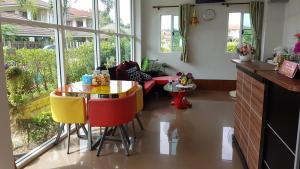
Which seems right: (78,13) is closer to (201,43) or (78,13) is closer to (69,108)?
(69,108)

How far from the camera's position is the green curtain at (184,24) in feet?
22.8

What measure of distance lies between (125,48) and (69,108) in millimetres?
4105

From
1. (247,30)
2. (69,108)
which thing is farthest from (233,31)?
(69,108)

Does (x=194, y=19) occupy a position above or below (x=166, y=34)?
above

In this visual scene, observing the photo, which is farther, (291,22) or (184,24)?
(184,24)

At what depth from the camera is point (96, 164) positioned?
282 cm

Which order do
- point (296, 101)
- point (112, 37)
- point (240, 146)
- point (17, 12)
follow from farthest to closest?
point (112, 37)
point (240, 146)
point (17, 12)
point (296, 101)

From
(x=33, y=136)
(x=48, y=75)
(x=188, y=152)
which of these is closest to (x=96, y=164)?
(x=33, y=136)

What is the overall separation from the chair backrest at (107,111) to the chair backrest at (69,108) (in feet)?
0.33

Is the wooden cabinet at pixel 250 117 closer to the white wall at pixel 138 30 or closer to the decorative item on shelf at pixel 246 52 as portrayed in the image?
the decorative item on shelf at pixel 246 52

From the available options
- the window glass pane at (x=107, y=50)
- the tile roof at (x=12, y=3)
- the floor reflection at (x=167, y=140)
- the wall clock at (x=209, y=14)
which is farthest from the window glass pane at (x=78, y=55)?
the wall clock at (x=209, y=14)

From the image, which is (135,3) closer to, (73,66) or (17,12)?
(73,66)

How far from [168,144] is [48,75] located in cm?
193

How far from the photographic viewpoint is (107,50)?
215 inches
